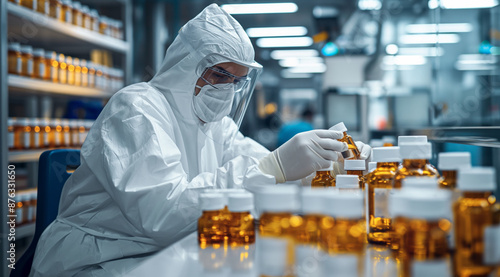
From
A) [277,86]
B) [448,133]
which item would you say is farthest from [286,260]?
[277,86]

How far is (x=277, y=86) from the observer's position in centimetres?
1470

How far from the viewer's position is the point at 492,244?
612 millimetres

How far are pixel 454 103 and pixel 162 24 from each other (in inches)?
171

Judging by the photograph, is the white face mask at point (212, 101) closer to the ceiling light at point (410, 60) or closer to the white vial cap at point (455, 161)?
the white vial cap at point (455, 161)

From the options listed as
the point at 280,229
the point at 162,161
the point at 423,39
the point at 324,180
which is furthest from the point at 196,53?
the point at 423,39

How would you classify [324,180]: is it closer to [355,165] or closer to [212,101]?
[355,165]

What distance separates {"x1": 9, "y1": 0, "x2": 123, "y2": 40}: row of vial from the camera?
9.65ft

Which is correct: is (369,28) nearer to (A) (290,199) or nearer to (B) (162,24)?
(B) (162,24)

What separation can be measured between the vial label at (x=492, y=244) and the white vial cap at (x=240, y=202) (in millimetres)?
437

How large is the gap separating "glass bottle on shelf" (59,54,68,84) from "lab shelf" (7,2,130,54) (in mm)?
208

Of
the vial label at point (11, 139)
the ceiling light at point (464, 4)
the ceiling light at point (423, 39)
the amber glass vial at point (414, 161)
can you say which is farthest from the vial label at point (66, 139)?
the ceiling light at point (423, 39)

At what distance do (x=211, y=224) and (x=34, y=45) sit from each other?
136 inches

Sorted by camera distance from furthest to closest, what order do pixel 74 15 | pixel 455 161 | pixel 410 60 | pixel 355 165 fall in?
pixel 410 60 → pixel 74 15 → pixel 355 165 → pixel 455 161

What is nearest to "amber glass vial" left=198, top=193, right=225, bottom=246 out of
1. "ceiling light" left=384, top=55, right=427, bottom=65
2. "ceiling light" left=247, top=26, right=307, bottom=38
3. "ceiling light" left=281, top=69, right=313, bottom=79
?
"ceiling light" left=384, top=55, right=427, bottom=65
